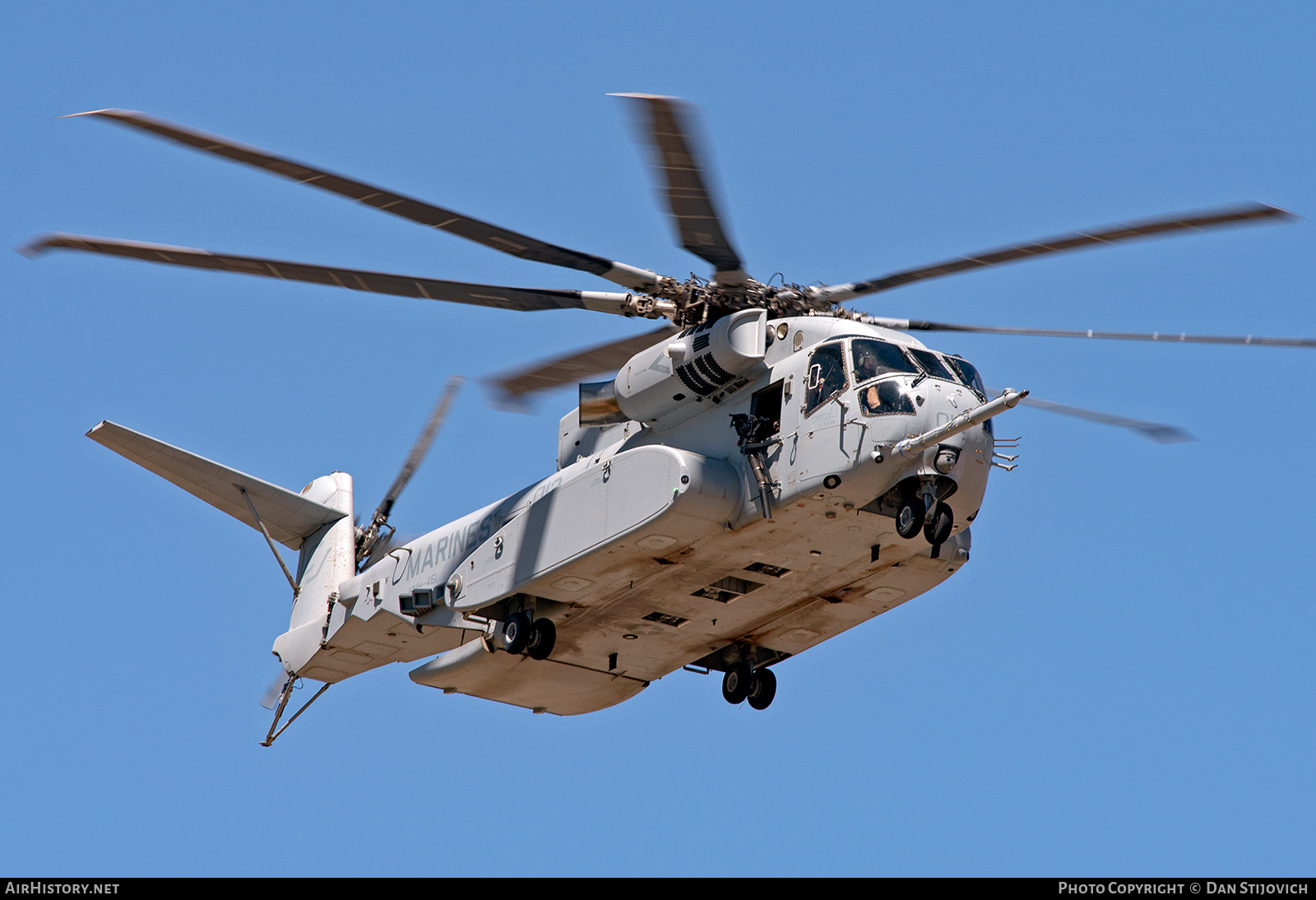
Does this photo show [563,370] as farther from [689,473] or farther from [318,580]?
[318,580]

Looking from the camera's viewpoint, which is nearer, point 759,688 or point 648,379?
point 648,379

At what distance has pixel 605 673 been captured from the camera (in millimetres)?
28672

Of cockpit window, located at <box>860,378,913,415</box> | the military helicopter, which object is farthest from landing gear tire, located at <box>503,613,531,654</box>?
cockpit window, located at <box>860,378,913,415</box>

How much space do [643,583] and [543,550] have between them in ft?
4.90

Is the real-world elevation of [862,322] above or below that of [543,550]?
above

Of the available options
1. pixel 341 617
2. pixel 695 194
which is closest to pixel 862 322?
pixel 695 194

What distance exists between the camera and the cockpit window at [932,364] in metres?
23.4

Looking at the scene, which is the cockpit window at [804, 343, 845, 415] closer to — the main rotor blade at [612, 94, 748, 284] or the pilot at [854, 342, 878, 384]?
the pilot at [854, 342, 878, 384]

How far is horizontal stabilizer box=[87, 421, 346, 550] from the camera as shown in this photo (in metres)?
29.3

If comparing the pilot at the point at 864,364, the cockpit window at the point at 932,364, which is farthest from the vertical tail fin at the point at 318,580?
the cockpit window at the point at 932,364

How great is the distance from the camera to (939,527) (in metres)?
22.5
